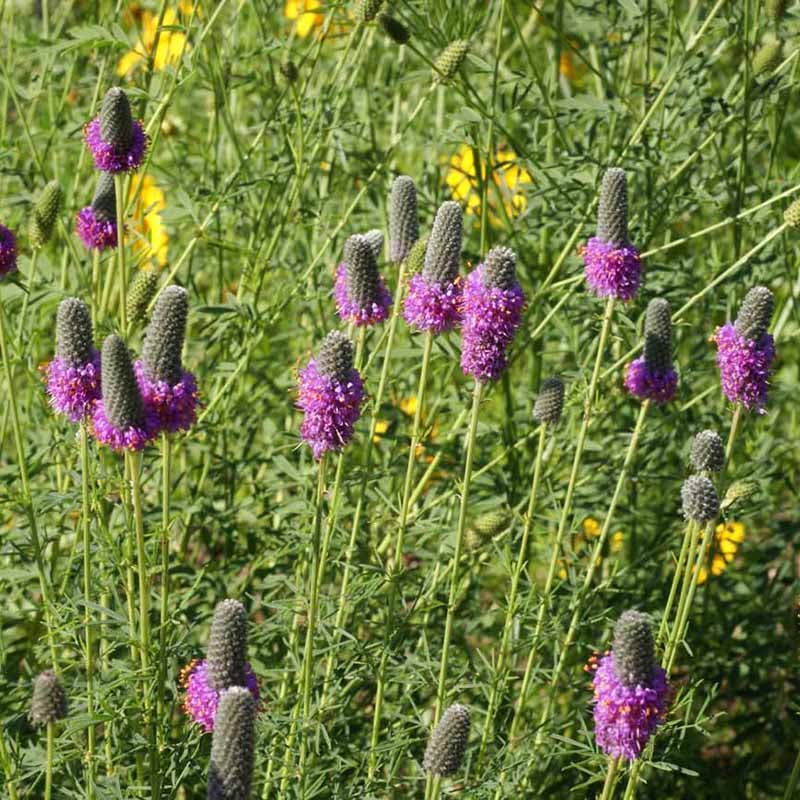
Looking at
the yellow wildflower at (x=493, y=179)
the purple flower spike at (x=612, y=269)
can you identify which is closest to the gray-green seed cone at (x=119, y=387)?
the purple flower spike at (x=612, y=269)

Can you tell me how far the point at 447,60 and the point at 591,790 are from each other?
1.99m

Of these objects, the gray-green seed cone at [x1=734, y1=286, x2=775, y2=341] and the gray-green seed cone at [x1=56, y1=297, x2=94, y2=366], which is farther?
the gray-green seed cone at [x1=734, y1=286, x2=775, y2=341]

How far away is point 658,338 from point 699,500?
0.47 meters

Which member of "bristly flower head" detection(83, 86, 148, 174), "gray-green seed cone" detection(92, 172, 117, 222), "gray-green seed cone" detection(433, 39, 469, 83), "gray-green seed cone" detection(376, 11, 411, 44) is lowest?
"gray-green seed cone" detection(92, 172, 117, 222)

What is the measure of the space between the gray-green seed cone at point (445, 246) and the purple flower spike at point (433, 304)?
15 mm

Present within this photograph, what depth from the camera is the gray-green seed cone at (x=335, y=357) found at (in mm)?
2744

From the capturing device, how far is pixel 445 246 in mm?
2904

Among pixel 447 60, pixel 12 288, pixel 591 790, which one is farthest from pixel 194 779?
pixel 447 60

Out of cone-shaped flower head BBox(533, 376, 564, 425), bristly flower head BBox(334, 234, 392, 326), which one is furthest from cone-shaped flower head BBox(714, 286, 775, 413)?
bristly flower head BBox(334, 234, 392, 326)

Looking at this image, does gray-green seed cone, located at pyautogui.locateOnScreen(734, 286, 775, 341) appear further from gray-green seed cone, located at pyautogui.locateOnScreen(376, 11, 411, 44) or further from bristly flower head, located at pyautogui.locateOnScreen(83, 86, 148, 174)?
bristly flower head, located at pyautogui.locateOnScreen(83, 86, 148, 174)

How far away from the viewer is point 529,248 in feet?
15.0

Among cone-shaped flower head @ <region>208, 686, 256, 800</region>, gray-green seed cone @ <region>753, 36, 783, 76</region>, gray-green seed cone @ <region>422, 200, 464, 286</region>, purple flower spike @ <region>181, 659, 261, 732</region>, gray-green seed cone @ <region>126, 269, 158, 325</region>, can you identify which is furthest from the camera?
gray-green seed cone @ <region>753, 36, 783, 76</region>

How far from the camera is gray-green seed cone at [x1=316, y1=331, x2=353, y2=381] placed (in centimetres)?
274

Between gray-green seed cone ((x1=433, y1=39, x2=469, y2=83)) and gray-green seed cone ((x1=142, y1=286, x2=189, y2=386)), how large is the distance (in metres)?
1.31
